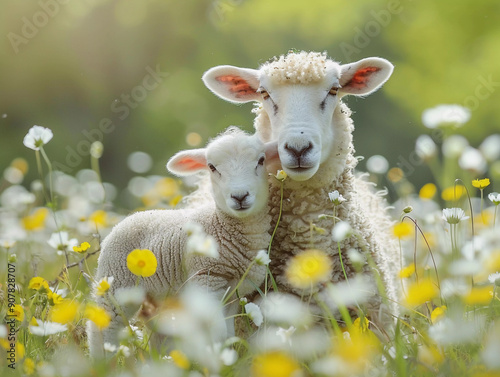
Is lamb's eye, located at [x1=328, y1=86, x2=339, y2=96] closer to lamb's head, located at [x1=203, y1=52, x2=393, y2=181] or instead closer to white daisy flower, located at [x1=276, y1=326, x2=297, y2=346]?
lamb's head, located at [x1=203, y1=52, x2=393, y2=181]

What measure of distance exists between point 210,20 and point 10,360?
1245 centimetres

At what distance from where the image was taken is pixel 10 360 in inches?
95.4

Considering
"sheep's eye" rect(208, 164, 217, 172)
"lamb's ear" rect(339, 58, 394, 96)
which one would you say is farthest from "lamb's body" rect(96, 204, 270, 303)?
"lamb's ear" rect(339, 58, 394, 96)

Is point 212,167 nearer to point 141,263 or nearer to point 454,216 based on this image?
point 141,263

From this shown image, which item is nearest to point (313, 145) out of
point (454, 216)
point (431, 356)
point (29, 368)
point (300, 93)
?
point (300, 93)

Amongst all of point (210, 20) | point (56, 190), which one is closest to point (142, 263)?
point (56, 190)

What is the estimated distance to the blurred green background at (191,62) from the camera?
35.0 ft

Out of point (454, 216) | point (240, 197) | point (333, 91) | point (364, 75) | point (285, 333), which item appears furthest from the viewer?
point (364, 75)

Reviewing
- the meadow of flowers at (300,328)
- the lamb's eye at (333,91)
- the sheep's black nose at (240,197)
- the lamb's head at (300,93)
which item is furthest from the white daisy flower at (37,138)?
the lamb's eye at (333,91)

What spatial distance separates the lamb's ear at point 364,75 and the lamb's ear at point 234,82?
50cm

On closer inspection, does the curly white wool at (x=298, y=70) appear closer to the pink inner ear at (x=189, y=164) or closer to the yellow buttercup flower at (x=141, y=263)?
the pink inner ear at (x=189, y=164)

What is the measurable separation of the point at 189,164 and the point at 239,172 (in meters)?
0.50

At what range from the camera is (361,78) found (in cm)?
377

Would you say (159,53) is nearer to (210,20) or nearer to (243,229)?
(210,20)
